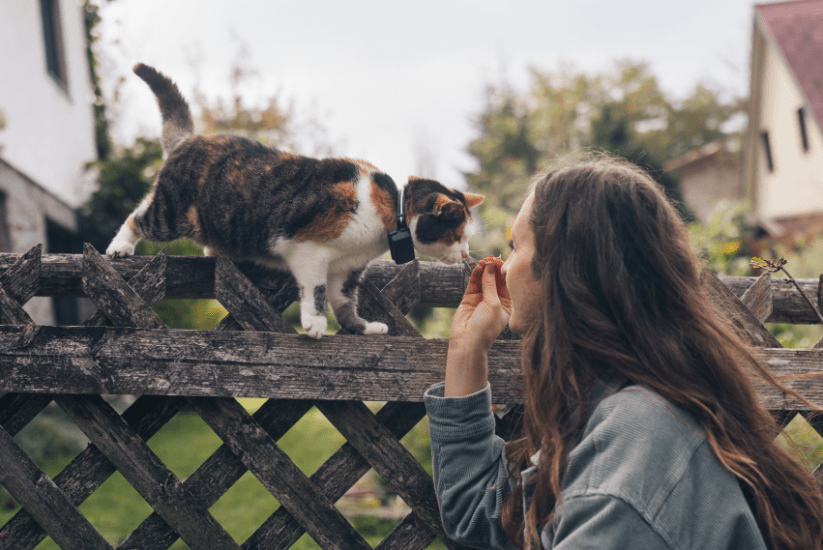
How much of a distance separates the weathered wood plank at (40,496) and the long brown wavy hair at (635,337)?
1.07m

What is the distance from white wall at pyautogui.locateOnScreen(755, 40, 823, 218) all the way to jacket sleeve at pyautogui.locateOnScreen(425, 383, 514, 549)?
12866 mm

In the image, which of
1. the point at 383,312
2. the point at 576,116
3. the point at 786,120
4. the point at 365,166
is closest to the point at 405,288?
the point at 383,312

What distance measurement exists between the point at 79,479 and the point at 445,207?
126 centimetres

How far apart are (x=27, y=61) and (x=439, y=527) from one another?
5665 mm

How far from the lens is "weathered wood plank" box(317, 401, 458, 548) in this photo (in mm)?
1419

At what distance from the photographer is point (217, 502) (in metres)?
3.77

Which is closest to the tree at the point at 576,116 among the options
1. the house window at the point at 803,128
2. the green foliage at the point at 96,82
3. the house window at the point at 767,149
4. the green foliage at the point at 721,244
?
the house window at the point at 767,149

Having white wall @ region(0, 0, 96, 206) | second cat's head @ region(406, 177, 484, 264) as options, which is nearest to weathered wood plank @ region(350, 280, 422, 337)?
second cat's head @ region(406, 177, 484, 264)

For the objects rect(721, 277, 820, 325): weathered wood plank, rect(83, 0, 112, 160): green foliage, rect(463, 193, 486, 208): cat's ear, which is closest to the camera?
rect(721, 277, 820, 325): weathered wood plank

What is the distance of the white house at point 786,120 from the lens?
10062mm

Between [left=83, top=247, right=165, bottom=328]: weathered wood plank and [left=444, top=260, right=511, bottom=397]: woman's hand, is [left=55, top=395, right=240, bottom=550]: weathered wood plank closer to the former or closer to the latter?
[left=83, top=247, right=165, bottom=328]: weathered wood plank

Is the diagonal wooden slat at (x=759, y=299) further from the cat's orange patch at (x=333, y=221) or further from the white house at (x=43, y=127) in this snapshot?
the white house at (x=43, y=127)

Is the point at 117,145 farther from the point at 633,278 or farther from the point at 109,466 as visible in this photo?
the point at 633,278

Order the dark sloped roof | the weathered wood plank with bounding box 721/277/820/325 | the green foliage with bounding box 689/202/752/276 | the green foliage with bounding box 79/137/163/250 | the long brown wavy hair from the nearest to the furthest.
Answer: the long brown wavy hair → the weathered wood plank with bounding box 721/277/820/325 → the green foliage with bounding box 689/202/752/276 → the green foliage with bounding box 79/137/163/250 → the dark sloped roof
